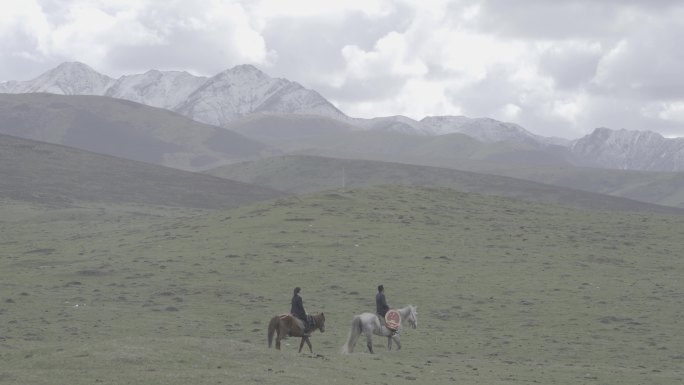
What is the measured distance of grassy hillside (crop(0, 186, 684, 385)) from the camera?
3086cm

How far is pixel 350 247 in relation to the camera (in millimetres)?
69688

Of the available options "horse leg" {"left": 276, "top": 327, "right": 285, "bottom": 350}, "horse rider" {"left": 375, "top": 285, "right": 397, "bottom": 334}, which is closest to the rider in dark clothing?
"horse rider" {"left": 375, "top": 285, "right": 397, "bottom": 334}

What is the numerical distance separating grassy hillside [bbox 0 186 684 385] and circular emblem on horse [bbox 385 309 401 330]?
1.28m

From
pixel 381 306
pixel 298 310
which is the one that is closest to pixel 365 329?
pixel 381 306

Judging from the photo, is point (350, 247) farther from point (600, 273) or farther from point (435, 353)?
point (435, 353)

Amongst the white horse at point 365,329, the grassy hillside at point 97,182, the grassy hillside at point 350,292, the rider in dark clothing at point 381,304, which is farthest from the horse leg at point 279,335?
the grassy hillside at point 97,182

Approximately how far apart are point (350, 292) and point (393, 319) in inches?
745

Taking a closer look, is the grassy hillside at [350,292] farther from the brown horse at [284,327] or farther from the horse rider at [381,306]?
the horse rider at [381,306]

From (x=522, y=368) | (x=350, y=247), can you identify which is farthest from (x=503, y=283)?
(x=522, y=368)

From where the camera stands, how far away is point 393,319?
36906 millimetres

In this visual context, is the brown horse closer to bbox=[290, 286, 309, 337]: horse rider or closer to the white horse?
bbox=[290, 286, 309, 337]: horse rider

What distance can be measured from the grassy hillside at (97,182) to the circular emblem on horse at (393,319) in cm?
10473

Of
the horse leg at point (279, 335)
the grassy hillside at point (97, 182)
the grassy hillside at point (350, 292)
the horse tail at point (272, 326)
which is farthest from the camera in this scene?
the grassy hillside at point (97, 182)

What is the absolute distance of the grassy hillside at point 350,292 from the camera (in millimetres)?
30859
